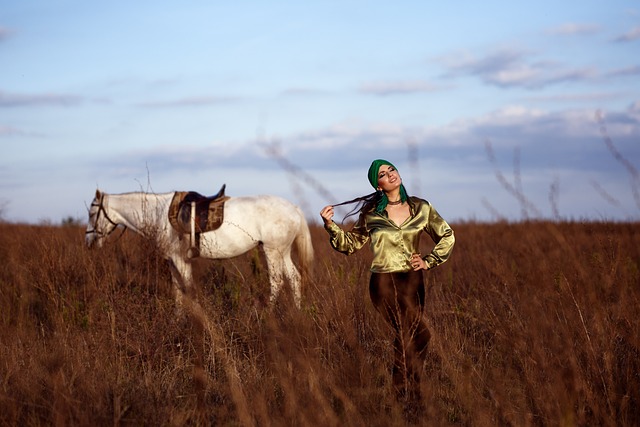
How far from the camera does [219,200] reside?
28.8 feet

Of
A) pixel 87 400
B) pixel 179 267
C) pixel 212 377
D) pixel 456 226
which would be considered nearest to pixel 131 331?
pixel 212 377

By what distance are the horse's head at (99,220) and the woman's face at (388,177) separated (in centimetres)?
550

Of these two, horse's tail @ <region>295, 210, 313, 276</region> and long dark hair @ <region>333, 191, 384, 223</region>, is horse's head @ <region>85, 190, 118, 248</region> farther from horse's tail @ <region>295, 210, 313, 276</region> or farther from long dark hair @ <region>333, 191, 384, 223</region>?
long dark hair @ <region>333, 191, 384, 223</region>

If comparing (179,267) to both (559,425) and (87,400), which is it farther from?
(559,425)

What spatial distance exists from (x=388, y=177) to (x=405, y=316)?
86 centimetres

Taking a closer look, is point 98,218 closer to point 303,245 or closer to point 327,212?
point 303,245

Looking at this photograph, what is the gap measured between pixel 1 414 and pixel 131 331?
1753 millimetres

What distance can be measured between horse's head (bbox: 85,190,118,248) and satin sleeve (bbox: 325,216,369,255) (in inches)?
205

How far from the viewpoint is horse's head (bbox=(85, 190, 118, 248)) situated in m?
8.93

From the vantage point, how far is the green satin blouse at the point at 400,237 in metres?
4.28

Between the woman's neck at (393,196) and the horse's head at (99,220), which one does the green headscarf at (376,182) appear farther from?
the horse's head at (99,220)

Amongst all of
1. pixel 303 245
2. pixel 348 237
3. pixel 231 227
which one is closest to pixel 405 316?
pixel 348 237

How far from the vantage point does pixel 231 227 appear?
344 inches

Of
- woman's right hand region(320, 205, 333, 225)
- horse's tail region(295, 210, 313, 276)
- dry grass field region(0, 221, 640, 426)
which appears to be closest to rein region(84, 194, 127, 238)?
dry grass field region(0, 221, 640, 426)
